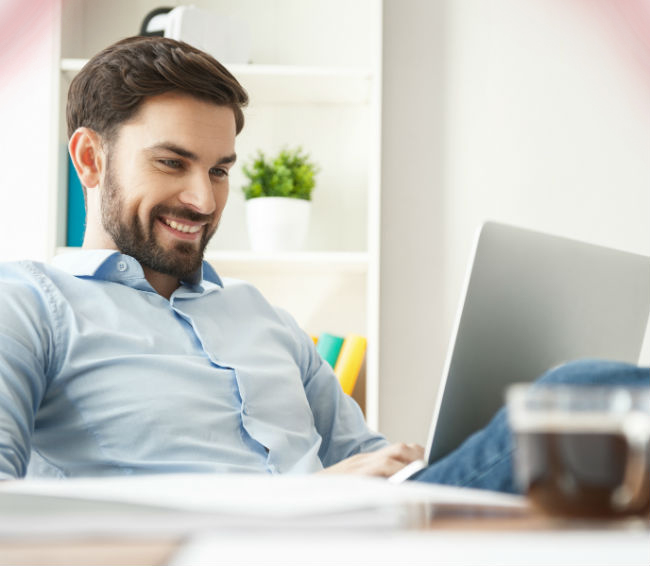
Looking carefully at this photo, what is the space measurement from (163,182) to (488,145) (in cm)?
130

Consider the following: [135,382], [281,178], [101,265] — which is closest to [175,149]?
[101,265]

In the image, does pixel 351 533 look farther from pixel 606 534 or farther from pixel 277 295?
pixel 277 295

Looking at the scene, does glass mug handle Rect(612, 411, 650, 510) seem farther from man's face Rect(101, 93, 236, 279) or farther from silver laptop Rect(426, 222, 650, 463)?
man's face Rect(101, 93, 236, 279)

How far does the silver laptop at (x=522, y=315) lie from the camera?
94cm

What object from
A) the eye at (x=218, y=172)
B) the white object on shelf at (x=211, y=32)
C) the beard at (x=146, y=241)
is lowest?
the beard at (x=146, y=241)

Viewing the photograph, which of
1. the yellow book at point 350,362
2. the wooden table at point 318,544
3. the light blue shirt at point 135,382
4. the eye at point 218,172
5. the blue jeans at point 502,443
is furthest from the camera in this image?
the yellow book at point 350,362

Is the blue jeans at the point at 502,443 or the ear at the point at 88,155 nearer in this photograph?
the blue jeans at the point at 502,443

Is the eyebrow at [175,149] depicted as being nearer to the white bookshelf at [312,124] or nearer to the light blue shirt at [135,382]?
the light blue shirt at [135,382]

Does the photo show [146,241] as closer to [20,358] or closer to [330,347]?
[20,358]

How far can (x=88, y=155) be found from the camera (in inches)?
60.8

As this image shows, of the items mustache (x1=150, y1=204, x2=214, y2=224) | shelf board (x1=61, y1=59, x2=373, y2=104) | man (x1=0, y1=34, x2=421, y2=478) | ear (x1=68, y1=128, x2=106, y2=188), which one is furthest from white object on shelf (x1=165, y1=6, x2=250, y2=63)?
mustache (x1=150, y1=204, x2=214, y2=224)

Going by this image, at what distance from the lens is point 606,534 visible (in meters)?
0.40

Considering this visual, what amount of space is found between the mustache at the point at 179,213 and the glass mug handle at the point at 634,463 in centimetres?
116

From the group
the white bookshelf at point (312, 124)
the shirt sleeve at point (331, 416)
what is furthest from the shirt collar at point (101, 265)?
the white bookshelf at point (312, 124)
